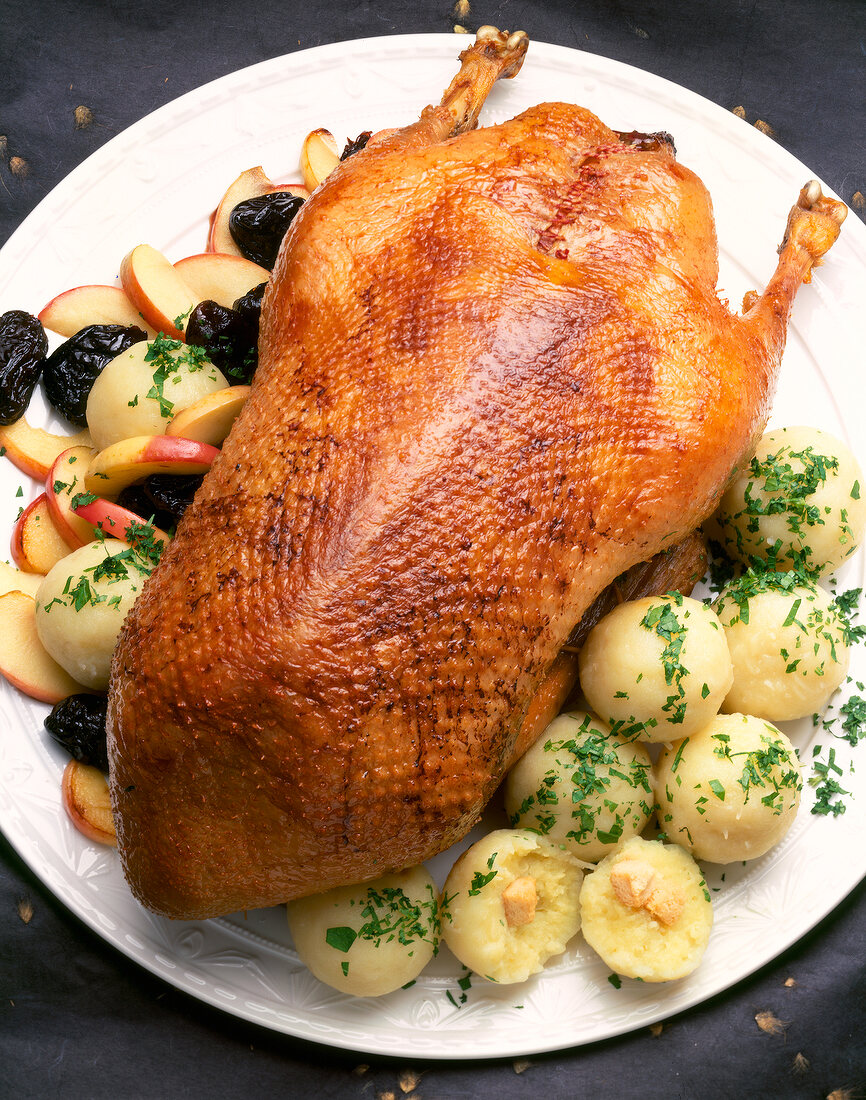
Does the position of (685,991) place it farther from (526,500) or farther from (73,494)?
(73,494)

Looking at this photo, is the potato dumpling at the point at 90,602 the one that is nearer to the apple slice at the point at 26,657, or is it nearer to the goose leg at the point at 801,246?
the apple slice at the point at 26,657

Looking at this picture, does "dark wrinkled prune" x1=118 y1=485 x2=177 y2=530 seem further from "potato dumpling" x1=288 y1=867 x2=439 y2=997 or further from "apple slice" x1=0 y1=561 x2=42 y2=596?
"potato dumpling" x1=288 y1=867 x2=439 y2=997

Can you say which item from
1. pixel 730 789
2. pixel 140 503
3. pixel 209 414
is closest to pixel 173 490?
pixel 140 503

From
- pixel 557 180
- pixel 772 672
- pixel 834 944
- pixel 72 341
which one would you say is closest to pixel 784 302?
pixel 557 180

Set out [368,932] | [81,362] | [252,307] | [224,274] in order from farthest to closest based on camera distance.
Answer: [224,274], [81,362], [252,307], [368,932]

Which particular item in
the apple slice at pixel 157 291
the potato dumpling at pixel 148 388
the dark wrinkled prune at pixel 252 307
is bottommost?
the potato dumpling at pixel 148 388

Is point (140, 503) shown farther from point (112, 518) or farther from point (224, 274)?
point (224, 274)

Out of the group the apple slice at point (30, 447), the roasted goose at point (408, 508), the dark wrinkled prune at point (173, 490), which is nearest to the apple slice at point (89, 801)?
the roasted goose at point (408, 508)
